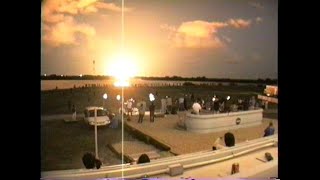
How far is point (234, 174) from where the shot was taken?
9.54 ft

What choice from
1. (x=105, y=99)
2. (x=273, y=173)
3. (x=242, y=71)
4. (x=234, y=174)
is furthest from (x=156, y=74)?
(x=273, y=173)

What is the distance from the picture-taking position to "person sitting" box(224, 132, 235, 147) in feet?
9.59

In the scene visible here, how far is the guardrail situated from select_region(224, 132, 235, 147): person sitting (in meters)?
0.03

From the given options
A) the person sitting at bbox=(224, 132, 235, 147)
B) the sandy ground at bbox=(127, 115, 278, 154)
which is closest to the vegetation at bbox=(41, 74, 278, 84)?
the sandy ground at bbox=(127, 115, 278, 154)

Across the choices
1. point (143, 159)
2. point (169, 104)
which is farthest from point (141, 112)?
point (143, 159)

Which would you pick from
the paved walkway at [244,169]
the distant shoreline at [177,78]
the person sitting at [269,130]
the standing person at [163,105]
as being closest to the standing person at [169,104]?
the standing person at [163,105]

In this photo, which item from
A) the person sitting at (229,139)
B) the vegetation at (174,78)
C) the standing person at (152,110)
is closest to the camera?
the vegetation at (174,78)

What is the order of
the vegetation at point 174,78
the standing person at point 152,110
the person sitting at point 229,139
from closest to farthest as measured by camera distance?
the vegetation at point 174,78 < the standing person at point 152,110 < the person sitting at point 229,139

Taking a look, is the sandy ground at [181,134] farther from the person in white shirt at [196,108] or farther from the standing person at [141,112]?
the person in white shirt at [196,108]

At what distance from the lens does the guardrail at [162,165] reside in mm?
2713

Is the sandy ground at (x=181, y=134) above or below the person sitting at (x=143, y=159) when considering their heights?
above

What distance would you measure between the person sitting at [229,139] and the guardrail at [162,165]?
0.03 metres
